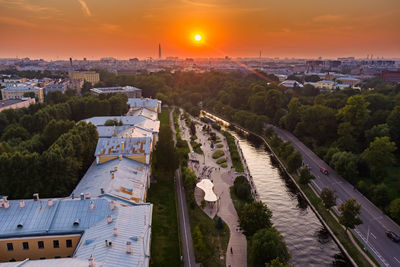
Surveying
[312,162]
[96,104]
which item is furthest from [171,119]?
[312,162]

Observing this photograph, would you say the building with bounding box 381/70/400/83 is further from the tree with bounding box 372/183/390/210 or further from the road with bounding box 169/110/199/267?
the road with bounding box 169/110/199/267

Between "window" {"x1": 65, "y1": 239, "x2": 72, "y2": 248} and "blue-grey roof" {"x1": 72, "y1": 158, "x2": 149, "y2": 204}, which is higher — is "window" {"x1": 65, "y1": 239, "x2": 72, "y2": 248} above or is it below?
below

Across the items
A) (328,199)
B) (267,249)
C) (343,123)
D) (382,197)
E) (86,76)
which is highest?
(86,76)

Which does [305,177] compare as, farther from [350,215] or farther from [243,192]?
[350,215]

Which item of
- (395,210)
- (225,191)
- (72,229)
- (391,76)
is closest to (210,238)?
(225,191)

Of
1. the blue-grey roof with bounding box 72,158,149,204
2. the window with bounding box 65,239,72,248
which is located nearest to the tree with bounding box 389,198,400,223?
the blue-grey roof with bounding box 72,158,149,204

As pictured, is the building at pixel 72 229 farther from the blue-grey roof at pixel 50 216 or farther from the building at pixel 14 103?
the building at pixel 14 103
